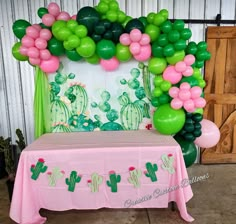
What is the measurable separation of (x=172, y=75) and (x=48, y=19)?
1.22m

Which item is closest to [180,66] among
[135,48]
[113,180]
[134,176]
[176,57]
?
[176,57]

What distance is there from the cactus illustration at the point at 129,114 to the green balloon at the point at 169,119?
0.29 m

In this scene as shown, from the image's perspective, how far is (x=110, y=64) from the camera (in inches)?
90.7

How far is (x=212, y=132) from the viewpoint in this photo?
2.44 meters

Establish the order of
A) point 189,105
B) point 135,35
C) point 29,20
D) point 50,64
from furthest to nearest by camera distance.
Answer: point 29,20, point 50,64, point 189,105, point 135,35

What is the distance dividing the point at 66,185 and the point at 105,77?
3.70 ft

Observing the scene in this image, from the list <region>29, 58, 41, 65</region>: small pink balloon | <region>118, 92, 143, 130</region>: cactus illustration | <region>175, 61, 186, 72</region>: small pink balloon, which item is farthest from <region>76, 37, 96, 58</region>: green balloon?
<region>175, 61, 186, 72</region>: small pink balloon

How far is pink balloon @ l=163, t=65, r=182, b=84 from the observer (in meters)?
2.19

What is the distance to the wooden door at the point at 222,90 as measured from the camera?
3193 millimetres

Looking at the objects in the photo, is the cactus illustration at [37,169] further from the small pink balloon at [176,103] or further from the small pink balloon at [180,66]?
the small pink balloon at [180,66]

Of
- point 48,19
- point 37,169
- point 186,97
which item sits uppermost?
point 48,19

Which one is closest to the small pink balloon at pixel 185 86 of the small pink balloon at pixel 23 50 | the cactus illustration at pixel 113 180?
the cactus illustration at pixel 113 180

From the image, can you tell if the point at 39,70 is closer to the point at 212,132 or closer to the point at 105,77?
the point at 105,77

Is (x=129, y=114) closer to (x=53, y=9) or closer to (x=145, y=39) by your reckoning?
(x=145, y=39)
